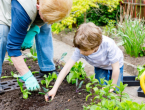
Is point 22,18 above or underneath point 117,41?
above

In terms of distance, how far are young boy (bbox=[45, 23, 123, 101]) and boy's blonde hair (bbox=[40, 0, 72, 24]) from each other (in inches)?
8.7

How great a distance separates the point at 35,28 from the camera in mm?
2244

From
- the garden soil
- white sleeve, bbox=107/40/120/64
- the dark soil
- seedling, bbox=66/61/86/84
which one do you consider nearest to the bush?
the garden soil

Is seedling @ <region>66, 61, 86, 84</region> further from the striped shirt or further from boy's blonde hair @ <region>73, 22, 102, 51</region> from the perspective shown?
boy's blonde hair @ <region>73, 22, 102, 51</region>

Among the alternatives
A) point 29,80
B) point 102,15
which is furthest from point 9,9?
point 102,15

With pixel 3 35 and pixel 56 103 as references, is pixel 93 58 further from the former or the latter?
pixel 3 35

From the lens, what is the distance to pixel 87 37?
69.6 inches

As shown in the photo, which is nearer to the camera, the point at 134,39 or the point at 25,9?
the point at 25,9

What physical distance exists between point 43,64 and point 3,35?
2.35 feet

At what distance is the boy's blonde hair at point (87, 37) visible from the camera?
1.77 m

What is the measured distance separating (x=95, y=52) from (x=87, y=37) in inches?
16.8

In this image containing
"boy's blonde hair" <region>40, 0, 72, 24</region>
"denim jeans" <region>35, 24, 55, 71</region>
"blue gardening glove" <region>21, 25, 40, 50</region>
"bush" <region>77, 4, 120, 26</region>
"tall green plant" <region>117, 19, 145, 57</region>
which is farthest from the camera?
"bush" <region>77, 4, 120, 26</region>

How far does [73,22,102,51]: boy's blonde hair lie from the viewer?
5.80 feet

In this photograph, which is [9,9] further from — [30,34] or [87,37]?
[87,37]
